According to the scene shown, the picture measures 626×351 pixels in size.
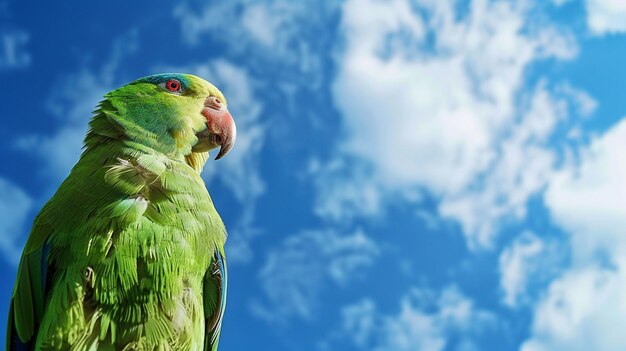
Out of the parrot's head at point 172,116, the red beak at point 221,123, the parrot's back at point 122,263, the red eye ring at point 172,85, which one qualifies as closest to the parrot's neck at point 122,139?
the parrot's head at point 172,116

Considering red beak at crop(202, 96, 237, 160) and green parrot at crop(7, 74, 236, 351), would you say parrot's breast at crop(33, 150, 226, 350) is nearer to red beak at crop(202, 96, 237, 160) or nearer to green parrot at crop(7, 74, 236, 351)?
green parrot at crop(7, 74, 236, 351)

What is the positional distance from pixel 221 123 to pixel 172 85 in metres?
0.56

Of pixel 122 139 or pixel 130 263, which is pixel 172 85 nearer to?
pixel 122 139

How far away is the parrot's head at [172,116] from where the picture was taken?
4695mm

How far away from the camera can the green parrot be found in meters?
3.71

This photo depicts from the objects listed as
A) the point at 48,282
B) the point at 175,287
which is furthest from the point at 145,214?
the point at 48,282

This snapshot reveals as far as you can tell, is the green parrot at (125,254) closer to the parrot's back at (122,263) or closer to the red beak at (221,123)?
the parrot's back at (122,263)

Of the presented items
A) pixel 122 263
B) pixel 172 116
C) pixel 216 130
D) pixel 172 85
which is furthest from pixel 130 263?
pixel 172 85

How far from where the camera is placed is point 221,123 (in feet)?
17.0

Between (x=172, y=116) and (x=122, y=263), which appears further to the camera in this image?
(x=172, y=116)

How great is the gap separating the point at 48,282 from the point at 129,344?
0.79 metres

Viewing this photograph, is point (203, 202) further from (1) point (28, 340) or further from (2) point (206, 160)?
(1) point (28, 340)

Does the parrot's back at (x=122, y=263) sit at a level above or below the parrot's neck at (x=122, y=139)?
below

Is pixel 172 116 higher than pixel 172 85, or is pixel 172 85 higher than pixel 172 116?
pixel 172 85
